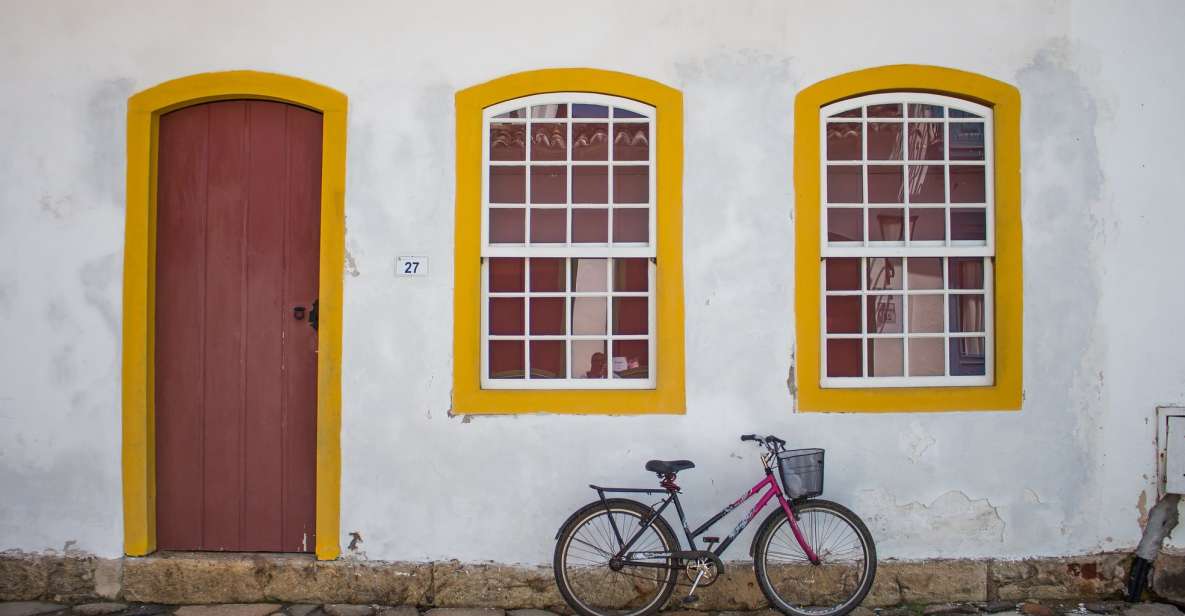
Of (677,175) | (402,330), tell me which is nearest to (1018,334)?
(677,175)

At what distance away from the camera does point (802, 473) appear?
191 inches

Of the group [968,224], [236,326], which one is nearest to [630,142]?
[968,224]

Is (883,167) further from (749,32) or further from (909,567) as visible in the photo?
(909,567)

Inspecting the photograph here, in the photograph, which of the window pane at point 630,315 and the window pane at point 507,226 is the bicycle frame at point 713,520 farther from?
the window pane at point 507,226

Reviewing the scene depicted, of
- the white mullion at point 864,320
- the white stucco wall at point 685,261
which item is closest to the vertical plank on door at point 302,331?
the white stucco wall at point 685,261

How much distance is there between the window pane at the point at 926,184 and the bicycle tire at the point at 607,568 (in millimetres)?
2472

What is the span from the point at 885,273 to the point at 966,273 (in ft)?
1.60

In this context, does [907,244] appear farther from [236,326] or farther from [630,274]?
[236,326]

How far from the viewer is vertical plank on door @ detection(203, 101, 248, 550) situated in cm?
538

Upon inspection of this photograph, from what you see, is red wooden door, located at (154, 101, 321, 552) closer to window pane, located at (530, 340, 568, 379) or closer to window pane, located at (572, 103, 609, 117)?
window pane, located at (530, 340, 568, 379)

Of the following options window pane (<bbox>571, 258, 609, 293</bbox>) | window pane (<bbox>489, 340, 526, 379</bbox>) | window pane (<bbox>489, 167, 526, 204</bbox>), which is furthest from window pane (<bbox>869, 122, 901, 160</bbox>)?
window pane (<bbox>489, 340, 526, 379</bbox>)

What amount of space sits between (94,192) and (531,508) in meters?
3.14

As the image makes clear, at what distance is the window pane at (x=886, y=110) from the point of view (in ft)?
17.7

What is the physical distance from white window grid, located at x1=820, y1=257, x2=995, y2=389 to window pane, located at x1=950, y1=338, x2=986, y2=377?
24mm
